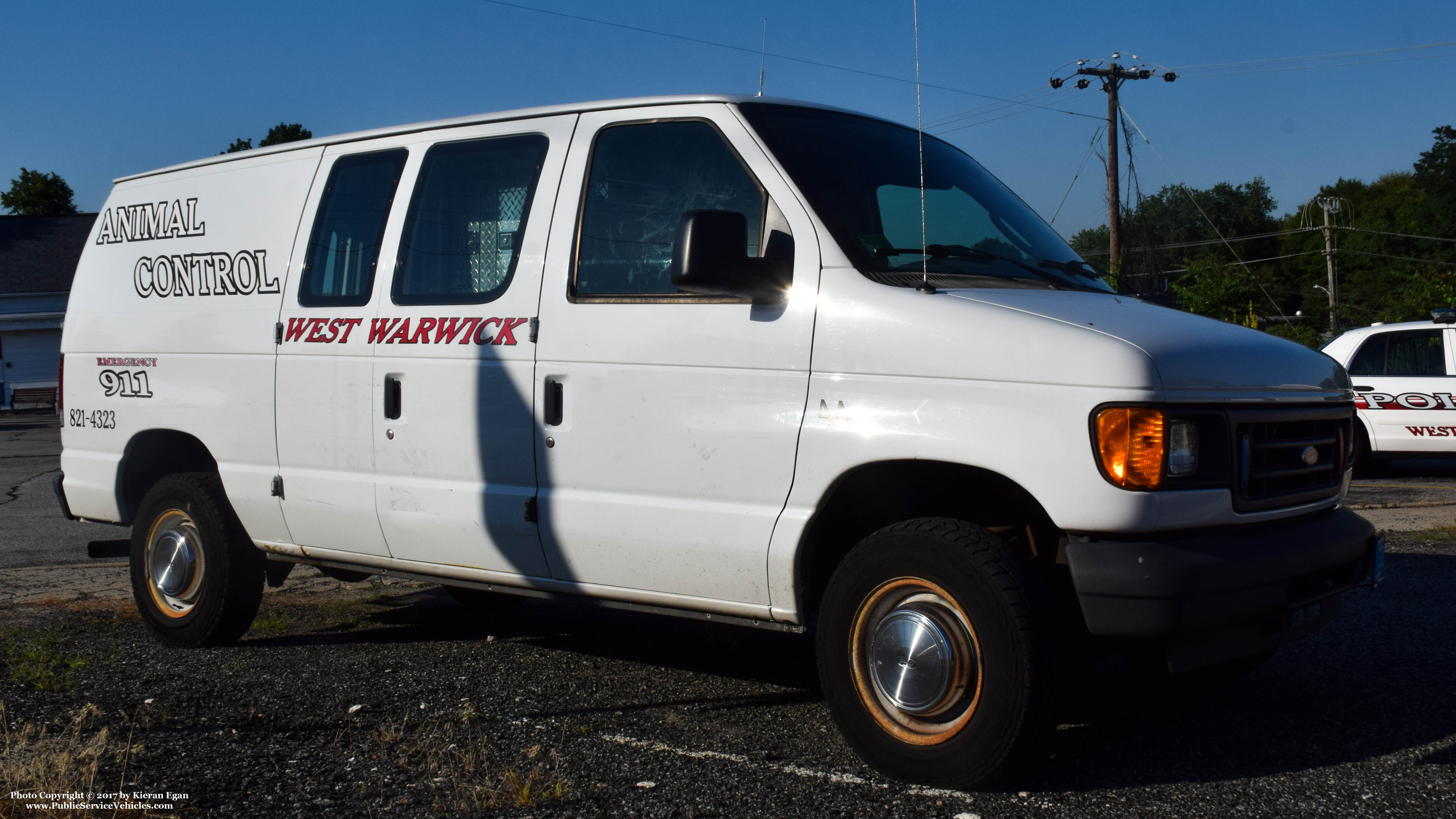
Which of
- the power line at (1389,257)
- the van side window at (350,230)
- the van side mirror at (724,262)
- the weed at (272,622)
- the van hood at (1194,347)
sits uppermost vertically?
the power line at (1389,257)

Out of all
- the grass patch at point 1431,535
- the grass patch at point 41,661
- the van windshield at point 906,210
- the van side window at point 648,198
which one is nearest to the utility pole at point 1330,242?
the grass patch at point 1431,535

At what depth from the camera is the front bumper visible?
3.50 m

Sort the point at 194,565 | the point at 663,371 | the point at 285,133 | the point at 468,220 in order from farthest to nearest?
the point at 285,133 < the point at 194,565 < the point at 468,220 < the point at 663,371

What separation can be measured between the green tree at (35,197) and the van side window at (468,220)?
65919 mm

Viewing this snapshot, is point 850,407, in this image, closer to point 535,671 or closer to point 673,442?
point 673,442

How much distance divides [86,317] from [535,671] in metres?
3.15

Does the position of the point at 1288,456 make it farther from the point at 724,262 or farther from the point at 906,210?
the point at 724,262

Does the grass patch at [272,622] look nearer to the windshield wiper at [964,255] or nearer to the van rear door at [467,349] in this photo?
the van rear door at [467,349]

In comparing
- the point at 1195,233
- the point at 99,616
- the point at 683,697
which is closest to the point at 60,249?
the point at 99,616

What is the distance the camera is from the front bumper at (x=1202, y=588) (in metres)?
3.50

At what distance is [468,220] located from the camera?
5074 mm

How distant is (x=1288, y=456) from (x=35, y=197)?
7024 centimetres

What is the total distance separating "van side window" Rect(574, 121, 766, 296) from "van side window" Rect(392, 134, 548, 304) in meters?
0.33

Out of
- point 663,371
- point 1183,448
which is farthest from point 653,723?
point 1183,448
